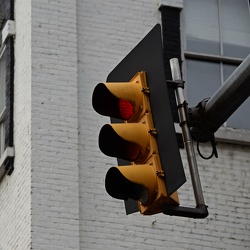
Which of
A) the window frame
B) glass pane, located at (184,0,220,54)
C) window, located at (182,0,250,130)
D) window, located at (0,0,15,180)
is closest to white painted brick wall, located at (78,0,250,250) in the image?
the window frame

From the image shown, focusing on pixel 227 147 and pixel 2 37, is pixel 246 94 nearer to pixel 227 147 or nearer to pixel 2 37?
pixel 227 147

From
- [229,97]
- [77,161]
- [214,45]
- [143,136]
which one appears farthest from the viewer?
[214,45]

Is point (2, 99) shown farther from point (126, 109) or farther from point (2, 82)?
point (126, 109)

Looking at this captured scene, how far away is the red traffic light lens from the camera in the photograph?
7.17 metres

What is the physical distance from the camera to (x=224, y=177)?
43.0ft

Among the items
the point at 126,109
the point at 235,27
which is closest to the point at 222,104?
the point at 126,109

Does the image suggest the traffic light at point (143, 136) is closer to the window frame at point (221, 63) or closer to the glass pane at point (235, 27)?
the window frame at point (221, 63)

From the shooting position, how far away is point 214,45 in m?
14.1

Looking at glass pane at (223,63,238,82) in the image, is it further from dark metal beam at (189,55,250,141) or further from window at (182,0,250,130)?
dark metal beam at (189,55,250,141)

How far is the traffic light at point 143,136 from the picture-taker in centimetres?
674

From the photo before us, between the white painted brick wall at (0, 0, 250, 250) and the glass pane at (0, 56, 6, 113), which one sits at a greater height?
the white painted brick wall at (0, 0, 250, 250)

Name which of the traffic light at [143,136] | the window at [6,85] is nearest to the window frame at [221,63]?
the window at [6,85]

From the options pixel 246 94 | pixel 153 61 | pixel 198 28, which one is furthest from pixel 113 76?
pixel 198 28

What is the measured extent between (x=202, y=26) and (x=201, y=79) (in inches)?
32.4
